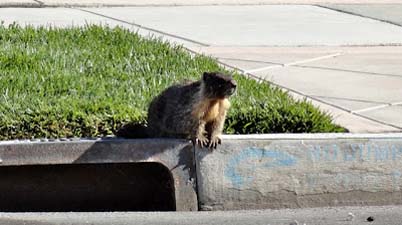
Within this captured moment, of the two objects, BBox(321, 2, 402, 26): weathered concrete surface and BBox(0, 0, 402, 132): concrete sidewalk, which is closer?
BBox(0, 0, 402, 132): concrete sidewalk

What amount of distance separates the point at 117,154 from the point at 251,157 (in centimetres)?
86

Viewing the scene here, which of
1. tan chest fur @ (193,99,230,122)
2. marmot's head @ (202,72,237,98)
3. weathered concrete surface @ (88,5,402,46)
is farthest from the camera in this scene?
weathered concrete surface @ (88,5,402,46)

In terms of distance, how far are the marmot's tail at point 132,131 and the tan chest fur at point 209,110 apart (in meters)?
0.43

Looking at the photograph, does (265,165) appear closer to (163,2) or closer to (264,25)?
(264,25)

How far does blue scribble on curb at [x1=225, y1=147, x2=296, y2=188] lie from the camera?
703cm

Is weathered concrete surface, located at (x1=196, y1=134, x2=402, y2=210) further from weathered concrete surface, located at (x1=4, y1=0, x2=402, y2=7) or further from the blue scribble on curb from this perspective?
weathered concrete surface, located at (x1=4, y1=0, x2=402, y2=7)

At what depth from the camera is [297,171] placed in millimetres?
7074

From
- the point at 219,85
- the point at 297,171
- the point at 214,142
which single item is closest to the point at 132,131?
the point at 214,142

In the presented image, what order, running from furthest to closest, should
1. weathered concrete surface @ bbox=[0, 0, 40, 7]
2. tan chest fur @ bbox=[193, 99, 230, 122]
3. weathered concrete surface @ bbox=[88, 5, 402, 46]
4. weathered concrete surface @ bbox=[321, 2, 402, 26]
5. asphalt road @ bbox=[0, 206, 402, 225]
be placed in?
weathered concrete surface @ bbox=[321, 2, 402, 26] < weathered concrete surface @ bbox=[0, 0, 40, 7] < weathered concrete surface @ bbox=[88, 5, 402, 46] < tan chest fur @ bbox=[193, 99, 230, 122] < asphalt road @ bbox=[0, 206, 402, 225]

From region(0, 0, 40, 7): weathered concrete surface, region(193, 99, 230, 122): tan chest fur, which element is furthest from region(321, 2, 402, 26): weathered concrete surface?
region(193, 99, 230, 122): tan chest fur

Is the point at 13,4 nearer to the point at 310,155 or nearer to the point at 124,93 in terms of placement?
the point at 124,93

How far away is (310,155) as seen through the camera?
710 cm

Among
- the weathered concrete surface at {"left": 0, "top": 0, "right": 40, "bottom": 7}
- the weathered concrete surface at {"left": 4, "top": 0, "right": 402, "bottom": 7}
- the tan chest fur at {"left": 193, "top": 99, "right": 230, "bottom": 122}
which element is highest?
the tan chest fur at {"left": 193, "top": 99, "right": 230, "bottom": 122}

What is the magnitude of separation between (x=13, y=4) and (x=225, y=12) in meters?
2.61
